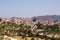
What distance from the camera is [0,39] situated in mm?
12320

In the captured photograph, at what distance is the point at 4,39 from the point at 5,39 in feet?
0.22

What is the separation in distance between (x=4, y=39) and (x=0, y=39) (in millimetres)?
474

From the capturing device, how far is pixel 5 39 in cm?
1280

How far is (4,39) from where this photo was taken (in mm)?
12758

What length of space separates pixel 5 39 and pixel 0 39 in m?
0.53
